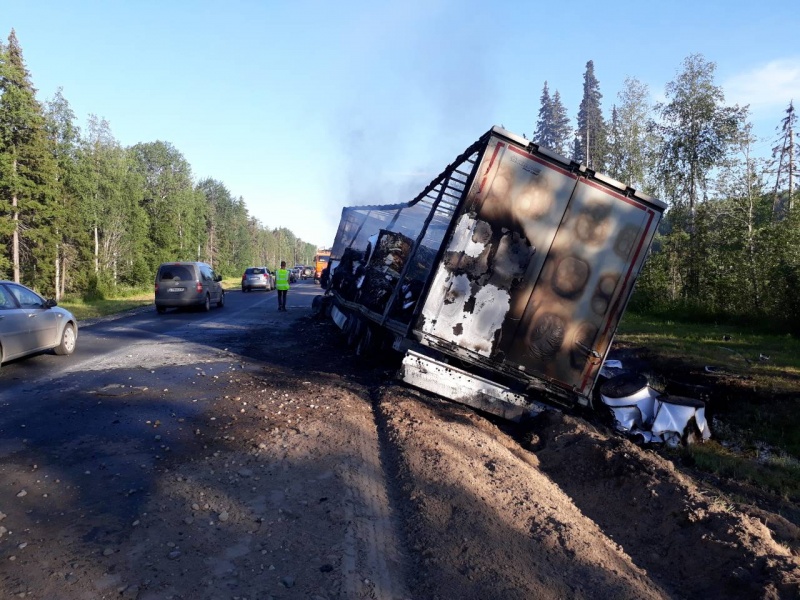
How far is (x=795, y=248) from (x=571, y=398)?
15191mm

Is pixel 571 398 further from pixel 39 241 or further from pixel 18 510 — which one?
pixel 39 241

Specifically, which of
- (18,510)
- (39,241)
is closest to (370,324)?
(18,510)

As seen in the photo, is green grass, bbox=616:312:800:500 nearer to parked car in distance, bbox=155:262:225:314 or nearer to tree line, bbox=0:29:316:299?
parked car in distance, bbox=155:262:225:314

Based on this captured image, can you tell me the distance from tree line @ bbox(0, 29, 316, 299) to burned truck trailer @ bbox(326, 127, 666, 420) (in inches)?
1250

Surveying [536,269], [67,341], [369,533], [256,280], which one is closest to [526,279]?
[536,269]

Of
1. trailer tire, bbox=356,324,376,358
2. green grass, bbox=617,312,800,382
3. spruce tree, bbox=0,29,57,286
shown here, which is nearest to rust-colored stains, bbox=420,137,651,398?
trailer tire, bbox=356,324,376,358

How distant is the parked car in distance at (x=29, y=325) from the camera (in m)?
9.22

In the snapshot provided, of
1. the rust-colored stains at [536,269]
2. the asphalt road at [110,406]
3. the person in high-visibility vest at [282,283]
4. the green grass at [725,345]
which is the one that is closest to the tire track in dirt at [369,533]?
the asphalt road at [110,406]

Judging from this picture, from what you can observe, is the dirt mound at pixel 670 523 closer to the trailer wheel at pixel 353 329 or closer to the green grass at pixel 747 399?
the green grass at pixel 747 399

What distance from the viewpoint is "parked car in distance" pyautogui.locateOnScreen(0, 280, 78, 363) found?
30.3 ft

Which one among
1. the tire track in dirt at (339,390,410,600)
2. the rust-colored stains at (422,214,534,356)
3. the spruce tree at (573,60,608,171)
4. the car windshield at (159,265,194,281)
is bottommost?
the tire track in dirt at (339,390,410,600)

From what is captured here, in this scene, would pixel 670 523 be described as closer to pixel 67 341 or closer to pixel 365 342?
pixel 365 342

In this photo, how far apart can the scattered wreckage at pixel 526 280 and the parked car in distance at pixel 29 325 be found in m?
6.47

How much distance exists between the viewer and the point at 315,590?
321 cm
